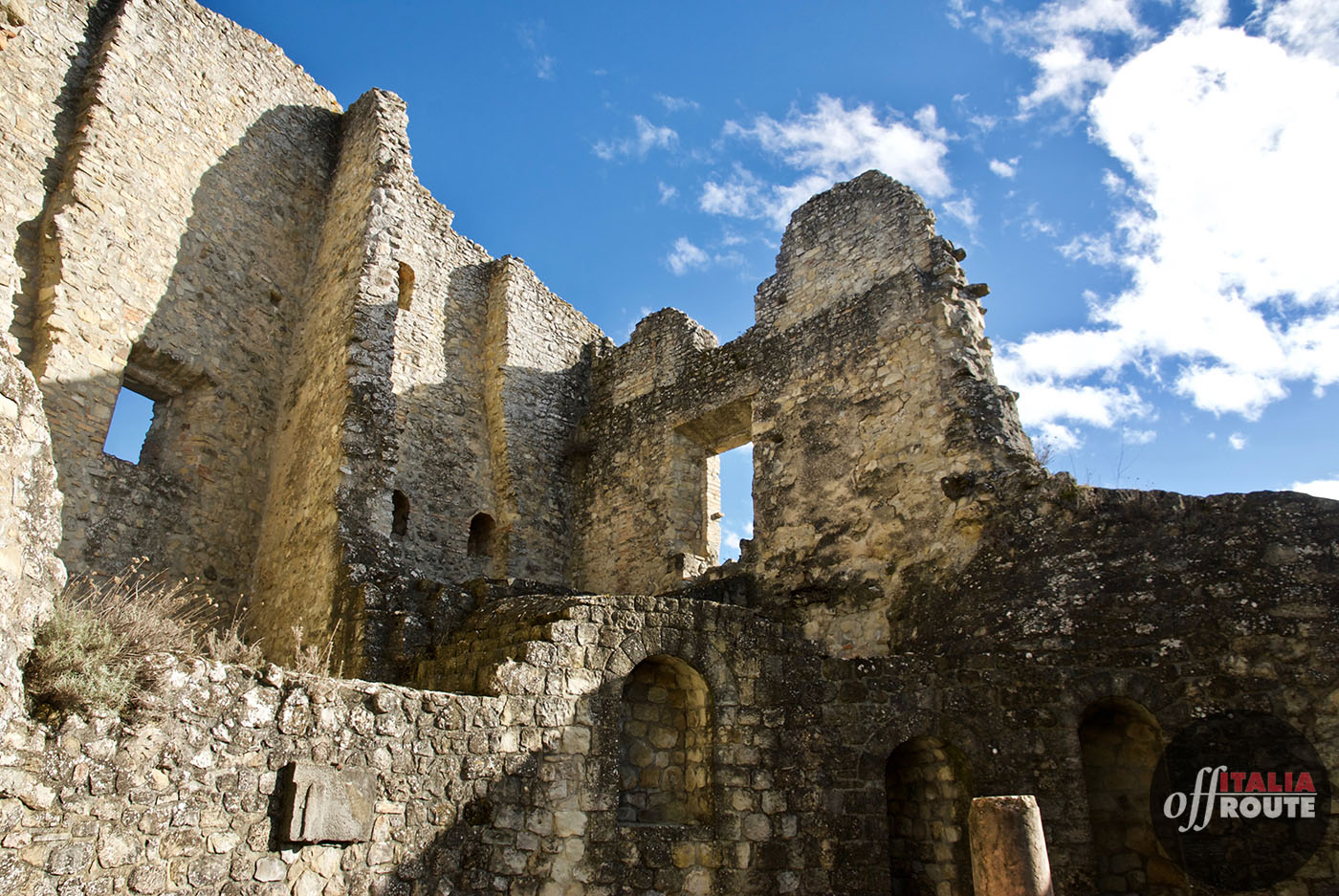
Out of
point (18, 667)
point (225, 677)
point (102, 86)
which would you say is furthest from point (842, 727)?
point (102, 86)

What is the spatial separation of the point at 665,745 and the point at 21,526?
14.5 feet

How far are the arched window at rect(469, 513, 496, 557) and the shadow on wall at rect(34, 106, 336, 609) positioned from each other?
8.60 feet

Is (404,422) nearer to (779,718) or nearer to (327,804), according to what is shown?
(779,718)

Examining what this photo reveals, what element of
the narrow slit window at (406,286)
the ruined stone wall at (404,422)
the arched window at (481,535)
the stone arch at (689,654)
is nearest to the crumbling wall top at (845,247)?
the ruined stone wall at (404,422)

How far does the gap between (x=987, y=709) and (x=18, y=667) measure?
240 inches

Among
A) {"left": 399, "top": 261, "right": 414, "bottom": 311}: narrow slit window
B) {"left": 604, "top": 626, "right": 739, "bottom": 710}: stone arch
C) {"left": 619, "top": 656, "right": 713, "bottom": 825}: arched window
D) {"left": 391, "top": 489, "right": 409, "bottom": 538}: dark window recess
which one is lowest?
{"left": 619, "top": 656, "right": 713, "bottom": 825}: arched window

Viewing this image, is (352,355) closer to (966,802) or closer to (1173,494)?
(966,802)

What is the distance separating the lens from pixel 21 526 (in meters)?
4.10

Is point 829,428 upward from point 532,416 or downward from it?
downward

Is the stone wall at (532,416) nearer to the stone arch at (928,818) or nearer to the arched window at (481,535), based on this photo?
the arched window at (481,535)

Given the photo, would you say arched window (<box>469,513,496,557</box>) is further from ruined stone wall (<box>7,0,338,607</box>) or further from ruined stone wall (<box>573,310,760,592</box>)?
ruined stone wall (<box>7,0,338,607</box>)

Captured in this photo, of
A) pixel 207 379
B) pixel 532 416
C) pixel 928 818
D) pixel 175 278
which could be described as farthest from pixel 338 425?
pixel 928 818

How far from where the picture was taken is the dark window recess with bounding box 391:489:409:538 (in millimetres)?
10633

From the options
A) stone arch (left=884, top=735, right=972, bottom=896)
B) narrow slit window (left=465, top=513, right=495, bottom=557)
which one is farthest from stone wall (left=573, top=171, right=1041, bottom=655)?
stone arch (left=884, top=735, right=972, bottom=896)
